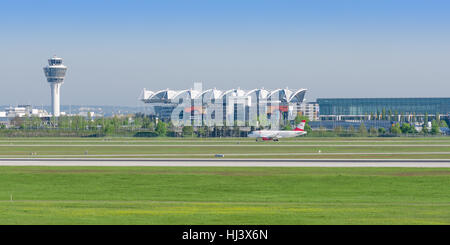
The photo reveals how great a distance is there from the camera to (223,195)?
33.6 meters

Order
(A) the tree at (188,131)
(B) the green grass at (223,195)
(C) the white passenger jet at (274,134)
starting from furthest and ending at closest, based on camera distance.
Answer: (A) the tree at (188,131), (C) the white passenger jet at (274,134), (B) the green grass at (223,195)

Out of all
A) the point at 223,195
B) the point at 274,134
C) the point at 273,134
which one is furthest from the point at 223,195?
the point at 274,134

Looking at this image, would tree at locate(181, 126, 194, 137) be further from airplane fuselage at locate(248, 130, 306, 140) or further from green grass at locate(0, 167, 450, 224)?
green grass at locate(0, 167, 450, 224)

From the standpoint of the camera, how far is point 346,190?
3541 cm

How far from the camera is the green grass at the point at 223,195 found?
23.3 m

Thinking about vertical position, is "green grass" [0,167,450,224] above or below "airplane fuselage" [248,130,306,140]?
below

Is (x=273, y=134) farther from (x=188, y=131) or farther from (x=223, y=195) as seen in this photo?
(x=223, y=195)

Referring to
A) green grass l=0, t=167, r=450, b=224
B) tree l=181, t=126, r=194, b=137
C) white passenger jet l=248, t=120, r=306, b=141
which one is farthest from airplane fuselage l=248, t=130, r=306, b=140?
green grass l=0, t=167, r=450, b=224

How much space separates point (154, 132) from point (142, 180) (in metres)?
96.1

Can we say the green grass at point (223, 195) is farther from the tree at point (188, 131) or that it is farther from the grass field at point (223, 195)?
the tree at point (188, 131)

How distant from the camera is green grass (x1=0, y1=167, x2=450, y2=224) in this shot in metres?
23.3

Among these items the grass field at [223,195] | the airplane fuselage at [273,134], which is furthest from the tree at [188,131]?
the grass field at [223,195]
